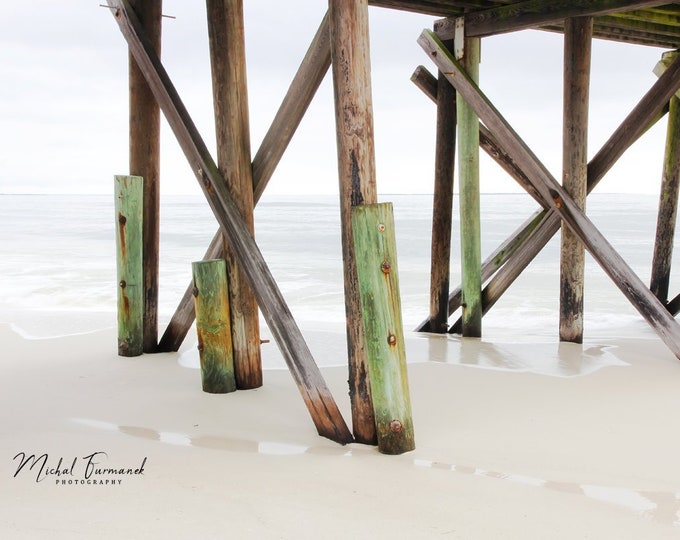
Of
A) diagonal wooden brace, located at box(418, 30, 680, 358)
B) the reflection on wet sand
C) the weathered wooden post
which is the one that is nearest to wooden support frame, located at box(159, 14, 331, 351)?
the reflection on wet sand

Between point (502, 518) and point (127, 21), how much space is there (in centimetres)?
320

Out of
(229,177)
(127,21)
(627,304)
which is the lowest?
(627,304)

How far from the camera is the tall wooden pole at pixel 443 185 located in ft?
18.2

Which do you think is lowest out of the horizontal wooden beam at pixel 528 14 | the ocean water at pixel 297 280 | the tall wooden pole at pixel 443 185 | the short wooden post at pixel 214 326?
the ocean water at pixel 297 280

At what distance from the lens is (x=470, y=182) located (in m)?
5.34

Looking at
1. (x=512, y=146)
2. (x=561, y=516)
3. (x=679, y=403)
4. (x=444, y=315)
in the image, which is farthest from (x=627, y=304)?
(x=561, y=516)

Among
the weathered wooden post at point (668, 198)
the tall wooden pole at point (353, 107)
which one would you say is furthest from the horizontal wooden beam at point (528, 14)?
the tall wooden pole at point (353, 107)

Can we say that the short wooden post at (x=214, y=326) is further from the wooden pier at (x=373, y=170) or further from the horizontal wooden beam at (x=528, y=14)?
the horizontal wooden beam at (x=528, y=14)

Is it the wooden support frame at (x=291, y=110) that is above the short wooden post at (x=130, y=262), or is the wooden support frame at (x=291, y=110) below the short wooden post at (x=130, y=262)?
above

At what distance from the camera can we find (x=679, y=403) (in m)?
3.76

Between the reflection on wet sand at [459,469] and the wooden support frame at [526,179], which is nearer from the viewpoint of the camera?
the reflection on wet sand at [459,469]

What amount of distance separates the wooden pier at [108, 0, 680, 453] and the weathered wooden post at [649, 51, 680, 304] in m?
0.01

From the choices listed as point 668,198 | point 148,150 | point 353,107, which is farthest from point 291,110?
point 668,198

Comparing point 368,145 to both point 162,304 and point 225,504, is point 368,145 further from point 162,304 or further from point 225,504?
point 162,304
